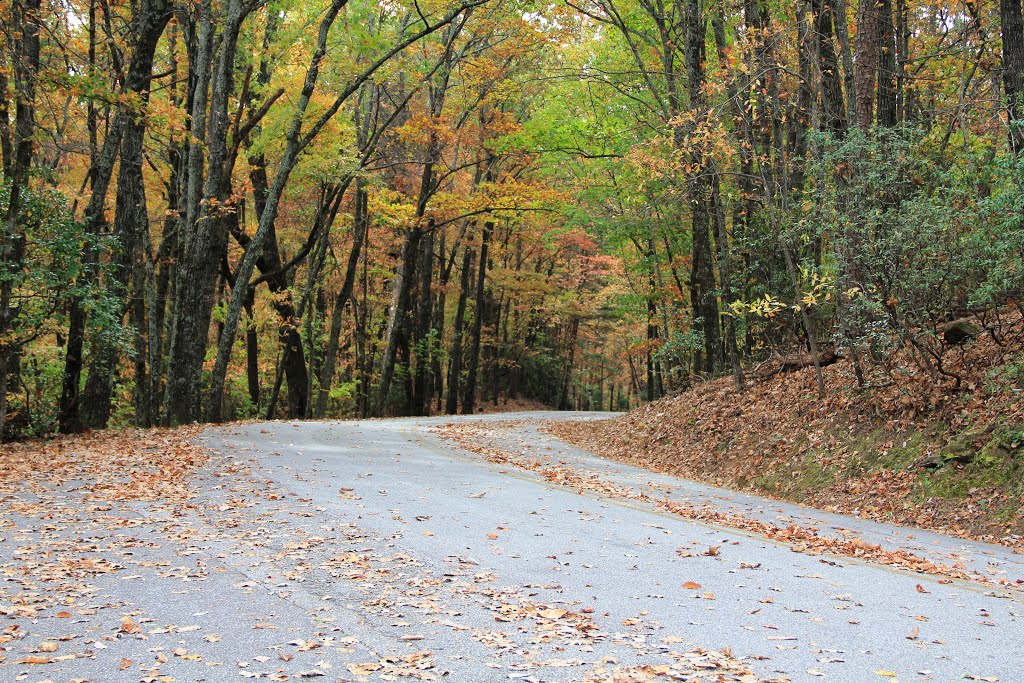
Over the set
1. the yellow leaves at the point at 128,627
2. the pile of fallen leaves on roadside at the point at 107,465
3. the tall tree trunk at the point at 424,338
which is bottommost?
the yellow leaves at the point at 128,627

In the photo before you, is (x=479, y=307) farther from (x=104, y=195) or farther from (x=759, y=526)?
(x=759, y=526)

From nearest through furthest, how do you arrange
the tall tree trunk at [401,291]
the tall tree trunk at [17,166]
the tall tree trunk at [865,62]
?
1. the tall tree trunk at [17,166]
2. the tall tree trunk at [865,62]
3. the tall tree trunk at [401,291]

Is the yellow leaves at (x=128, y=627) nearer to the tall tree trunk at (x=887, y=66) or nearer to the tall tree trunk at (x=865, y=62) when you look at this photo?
the tall tree trunk at (x=865, y=62)

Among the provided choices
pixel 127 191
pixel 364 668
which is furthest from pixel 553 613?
pixel 127 191

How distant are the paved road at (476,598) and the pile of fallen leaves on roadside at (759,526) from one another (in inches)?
12.6

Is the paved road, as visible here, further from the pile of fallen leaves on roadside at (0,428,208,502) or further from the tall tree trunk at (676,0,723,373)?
the tall tree trunk at (676,0,723,373)

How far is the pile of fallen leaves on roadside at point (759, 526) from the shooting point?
736cm

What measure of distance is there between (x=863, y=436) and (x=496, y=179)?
72.4 feet

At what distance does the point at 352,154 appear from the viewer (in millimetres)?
23641

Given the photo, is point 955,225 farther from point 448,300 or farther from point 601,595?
point 448,300

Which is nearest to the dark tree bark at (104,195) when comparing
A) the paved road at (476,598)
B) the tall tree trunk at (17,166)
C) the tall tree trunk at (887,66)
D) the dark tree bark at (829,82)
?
the tall tree trunk at (17,166)

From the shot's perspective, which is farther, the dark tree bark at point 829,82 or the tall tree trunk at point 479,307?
the tall tree trunk at point 479,307

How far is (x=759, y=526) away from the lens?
928cm

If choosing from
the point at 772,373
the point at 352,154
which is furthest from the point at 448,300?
the point at 772,373
